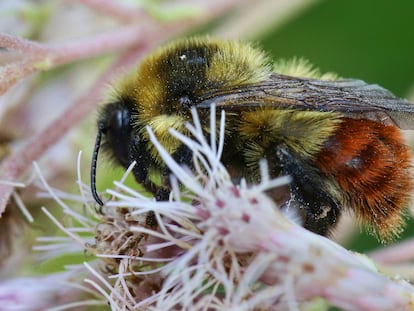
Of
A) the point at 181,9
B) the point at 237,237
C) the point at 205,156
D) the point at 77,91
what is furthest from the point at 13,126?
the point at 237,237

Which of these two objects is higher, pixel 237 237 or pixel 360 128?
pixel 360 128

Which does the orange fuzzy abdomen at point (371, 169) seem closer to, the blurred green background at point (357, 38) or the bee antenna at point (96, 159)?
the bee antenna at point (96, 159)

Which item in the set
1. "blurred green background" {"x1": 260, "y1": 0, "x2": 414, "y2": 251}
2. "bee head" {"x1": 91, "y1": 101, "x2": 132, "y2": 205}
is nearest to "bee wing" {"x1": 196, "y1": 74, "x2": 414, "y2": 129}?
"bee head" {"x1": 91, "y1": 101, "x2": 132, "y2": 205}

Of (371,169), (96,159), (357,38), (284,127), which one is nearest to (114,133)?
(96,159)

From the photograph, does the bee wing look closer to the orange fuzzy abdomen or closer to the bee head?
the orange fuzzy abdomen

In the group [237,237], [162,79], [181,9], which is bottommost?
[237,237]

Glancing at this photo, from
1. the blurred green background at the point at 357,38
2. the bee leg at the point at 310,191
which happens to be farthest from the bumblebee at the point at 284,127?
the blurred green background at the point at 357,38

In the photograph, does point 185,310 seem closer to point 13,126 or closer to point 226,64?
point 226,64
